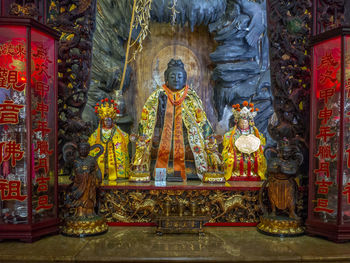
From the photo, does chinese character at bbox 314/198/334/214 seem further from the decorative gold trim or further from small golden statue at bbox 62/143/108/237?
small golden statue at bbox 62/143/108/237

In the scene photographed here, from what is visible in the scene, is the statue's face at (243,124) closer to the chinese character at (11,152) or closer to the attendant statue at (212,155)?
the attendant statue at (212,155)

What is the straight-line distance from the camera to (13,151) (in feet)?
9.09

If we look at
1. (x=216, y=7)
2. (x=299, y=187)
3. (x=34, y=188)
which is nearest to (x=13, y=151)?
(x=34, y=188)

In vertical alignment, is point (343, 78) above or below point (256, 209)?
above

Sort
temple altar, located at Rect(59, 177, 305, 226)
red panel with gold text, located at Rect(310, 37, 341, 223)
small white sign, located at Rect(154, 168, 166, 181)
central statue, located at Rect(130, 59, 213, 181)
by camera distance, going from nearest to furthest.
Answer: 1. red panel with gold text, located at Rect(310, 37, 341, 223)
2. temple altar, located at Rect(59, 177, 305, 226)
3. small white sign, located at Rect(154, 168, 166, 181)
4. central statue, located at Rect(130, 59, 213, 181)

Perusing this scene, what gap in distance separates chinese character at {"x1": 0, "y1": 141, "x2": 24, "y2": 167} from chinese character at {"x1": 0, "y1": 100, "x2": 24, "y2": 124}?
0.20 m

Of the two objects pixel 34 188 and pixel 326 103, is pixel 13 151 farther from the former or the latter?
pixel 326 103

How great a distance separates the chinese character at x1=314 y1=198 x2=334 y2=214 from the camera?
2.90 m

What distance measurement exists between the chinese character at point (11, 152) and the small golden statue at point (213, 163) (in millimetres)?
2015

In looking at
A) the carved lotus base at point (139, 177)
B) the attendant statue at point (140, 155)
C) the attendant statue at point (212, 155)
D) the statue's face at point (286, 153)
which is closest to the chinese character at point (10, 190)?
the carved lotus base at point (139, 177)

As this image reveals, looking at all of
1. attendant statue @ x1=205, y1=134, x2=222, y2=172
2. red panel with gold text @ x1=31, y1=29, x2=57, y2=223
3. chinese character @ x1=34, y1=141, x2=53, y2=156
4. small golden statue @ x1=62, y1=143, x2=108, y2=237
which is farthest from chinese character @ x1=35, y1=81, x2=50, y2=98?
attendant statue @ x1=205, y1=134, x2=222, y2=172

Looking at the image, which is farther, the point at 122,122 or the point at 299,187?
the point at 122,122

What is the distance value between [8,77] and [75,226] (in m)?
1.51

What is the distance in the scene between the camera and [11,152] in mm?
2770
